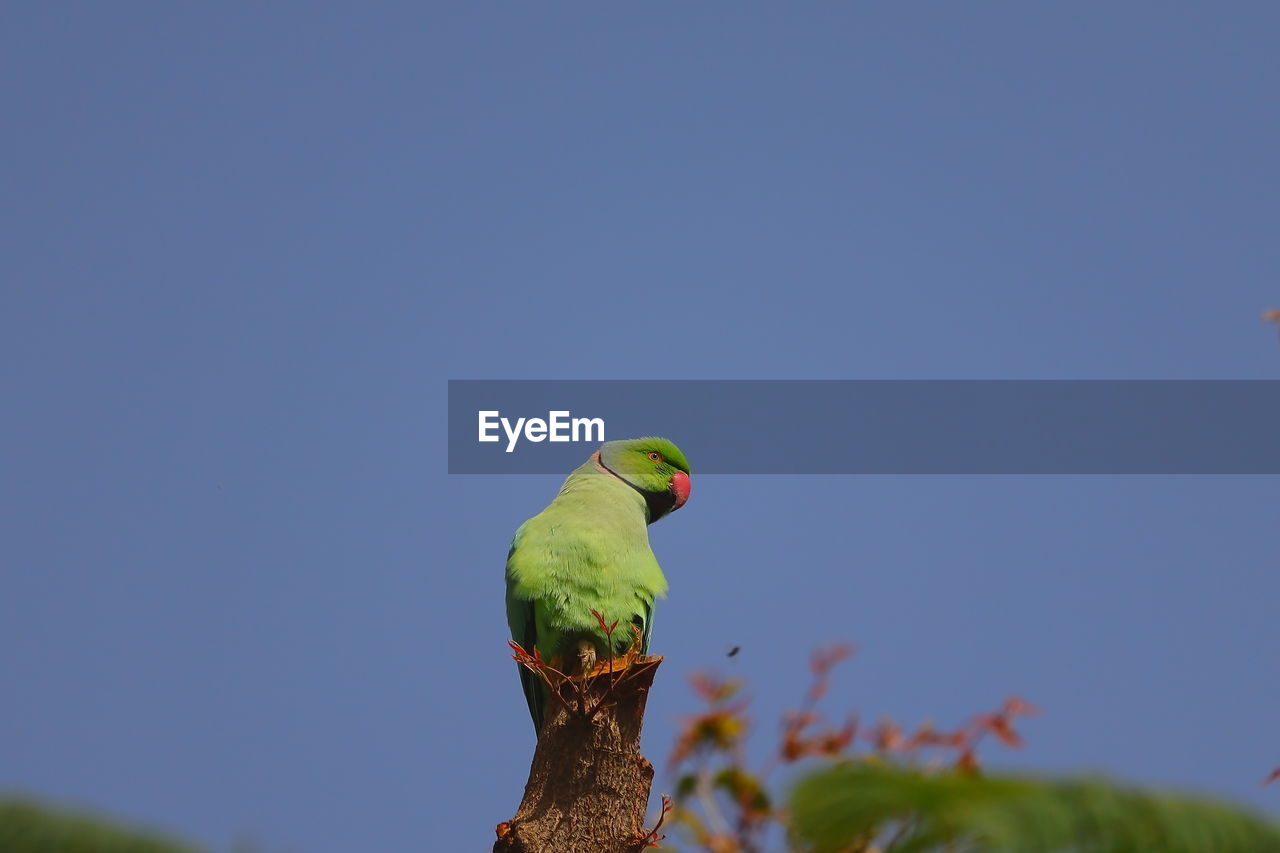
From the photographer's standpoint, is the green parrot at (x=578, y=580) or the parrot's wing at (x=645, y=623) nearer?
the green parrot at (x=578, y=580)

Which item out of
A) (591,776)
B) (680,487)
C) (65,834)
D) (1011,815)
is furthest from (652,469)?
(1011,815)

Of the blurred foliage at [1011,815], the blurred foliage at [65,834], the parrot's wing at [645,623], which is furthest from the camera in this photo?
the parrot's wing at [645,623]

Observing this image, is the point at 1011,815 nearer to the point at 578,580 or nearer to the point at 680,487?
the point at 578,580

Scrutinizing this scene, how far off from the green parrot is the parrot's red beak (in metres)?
0.75

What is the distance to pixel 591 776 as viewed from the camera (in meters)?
7.01

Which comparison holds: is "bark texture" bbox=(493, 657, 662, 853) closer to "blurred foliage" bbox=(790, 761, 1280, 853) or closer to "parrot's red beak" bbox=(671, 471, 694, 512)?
"parrot's red beak" bbox=(671, 471, 694, 512)

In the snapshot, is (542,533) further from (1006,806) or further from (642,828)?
(1006,806)

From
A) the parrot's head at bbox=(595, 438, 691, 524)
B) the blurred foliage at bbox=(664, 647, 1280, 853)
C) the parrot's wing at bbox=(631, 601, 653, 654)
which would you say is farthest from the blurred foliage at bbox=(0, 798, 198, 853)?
the parrot's head at bbox=(595, 438, 691, 524)

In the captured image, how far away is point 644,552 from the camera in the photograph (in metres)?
8.94

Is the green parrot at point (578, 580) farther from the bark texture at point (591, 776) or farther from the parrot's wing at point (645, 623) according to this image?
the bark texture at point (591, 776)

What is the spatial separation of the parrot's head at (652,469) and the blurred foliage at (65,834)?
5785 millimetres

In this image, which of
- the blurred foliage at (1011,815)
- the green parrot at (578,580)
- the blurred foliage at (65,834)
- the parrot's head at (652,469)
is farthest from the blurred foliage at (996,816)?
the parrot's head at (652,469)

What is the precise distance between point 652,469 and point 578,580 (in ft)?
6.69

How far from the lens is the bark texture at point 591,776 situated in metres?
6.86
